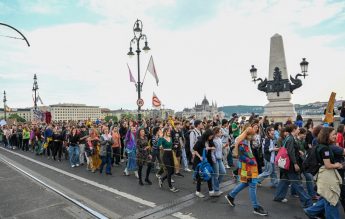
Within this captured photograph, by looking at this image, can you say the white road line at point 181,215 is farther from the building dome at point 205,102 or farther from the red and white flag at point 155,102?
the building dome at point 205,102

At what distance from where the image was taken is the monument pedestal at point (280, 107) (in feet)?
63.0

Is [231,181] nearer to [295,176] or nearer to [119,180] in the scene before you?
[295,176]

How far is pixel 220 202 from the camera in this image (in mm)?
6324

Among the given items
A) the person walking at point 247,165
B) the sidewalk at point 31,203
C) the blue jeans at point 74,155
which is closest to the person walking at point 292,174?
the person walking at point 247,165

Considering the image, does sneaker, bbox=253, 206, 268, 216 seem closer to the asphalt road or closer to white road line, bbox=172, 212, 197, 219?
the asphalt road

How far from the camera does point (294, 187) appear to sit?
19.0ft

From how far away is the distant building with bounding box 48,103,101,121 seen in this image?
175 m

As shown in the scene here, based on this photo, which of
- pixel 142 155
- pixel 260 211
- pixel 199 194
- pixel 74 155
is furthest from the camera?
pixel 74 155

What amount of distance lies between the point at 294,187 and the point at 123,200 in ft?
12.7

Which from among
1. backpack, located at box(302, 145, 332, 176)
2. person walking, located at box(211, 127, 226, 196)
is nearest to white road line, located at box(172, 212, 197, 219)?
person walking, located at box(211, 127, 226, 196)

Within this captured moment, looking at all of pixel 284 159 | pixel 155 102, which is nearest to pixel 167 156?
pixel 284 159

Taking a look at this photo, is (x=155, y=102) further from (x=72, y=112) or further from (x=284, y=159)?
(x=72, y=112)

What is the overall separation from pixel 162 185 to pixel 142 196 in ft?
3.92

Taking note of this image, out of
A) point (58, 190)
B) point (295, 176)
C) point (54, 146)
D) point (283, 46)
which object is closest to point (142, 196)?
point (58, 190)
